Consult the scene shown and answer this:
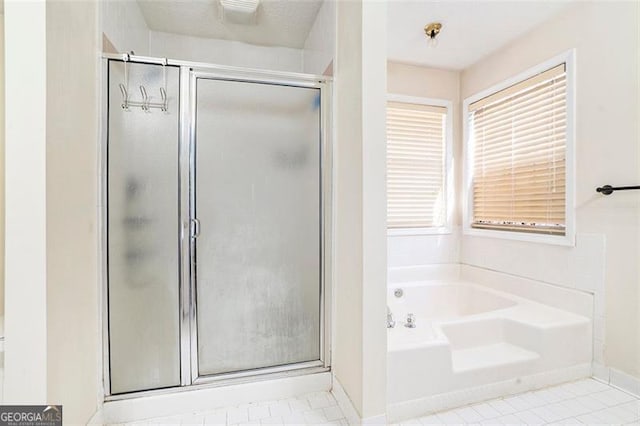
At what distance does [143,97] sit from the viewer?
5.32ft

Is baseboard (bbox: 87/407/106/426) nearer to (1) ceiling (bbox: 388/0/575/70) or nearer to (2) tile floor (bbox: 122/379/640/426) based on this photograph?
(2) tile floor (bbox: 122/379/640/426)

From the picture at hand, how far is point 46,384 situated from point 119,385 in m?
0.53

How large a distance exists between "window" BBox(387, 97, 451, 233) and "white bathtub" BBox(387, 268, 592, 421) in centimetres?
96

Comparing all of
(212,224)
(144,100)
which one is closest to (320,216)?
(212,224)

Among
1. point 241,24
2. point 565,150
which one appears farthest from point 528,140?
point 241,24

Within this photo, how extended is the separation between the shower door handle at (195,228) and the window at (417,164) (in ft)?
5.40

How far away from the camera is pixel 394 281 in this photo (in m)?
2.79

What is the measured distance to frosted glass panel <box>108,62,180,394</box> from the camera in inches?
62.8

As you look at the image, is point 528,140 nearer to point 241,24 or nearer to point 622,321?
point 622,321

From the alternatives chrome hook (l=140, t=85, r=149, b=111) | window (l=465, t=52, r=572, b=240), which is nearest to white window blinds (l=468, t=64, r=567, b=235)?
window (l=465, t=52, r=572, b=240)

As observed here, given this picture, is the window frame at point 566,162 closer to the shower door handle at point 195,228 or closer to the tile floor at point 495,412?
the tile floor at point 495,412

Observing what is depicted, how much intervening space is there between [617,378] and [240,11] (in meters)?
3.25

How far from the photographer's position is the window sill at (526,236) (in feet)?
6.83

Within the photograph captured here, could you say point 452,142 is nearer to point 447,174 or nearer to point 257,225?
point 447,174
